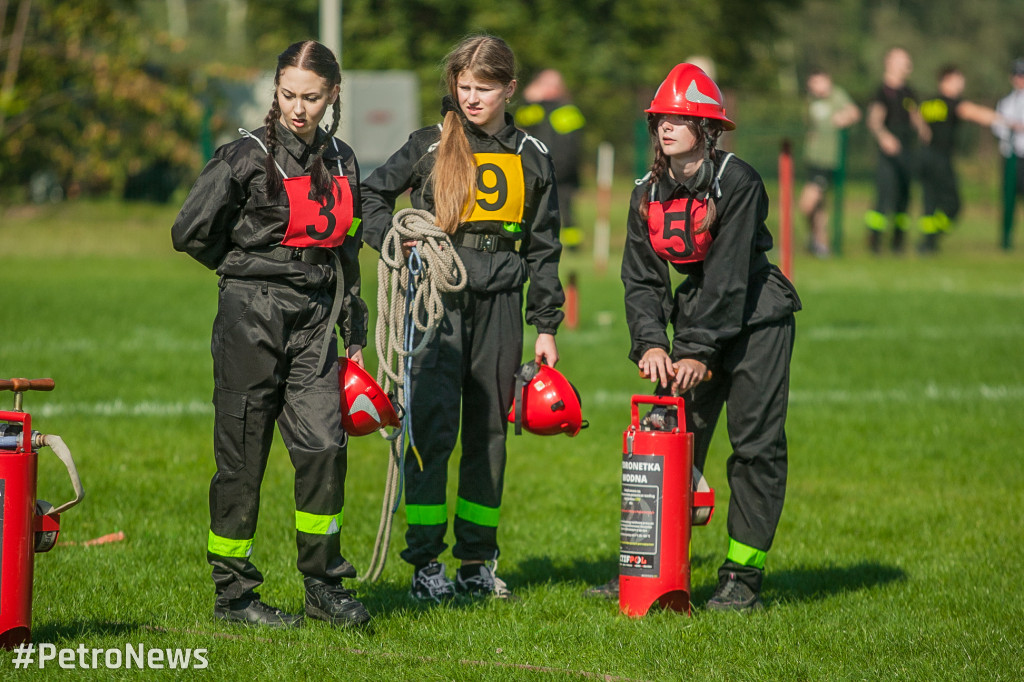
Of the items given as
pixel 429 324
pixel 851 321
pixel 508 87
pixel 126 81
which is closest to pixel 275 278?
pixel 429 324

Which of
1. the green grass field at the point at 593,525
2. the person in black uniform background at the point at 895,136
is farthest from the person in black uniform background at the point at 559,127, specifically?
the person in black uniform background at the point at 895,136

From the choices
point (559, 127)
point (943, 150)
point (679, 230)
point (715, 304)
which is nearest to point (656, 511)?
point (715, 304)

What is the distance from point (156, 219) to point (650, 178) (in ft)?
65.5

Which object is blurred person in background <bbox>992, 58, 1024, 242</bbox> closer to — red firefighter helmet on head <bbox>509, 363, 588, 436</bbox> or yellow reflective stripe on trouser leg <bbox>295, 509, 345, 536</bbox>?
red firefighter helmet on head <bbox>509, 363, 588, 436</bbox>

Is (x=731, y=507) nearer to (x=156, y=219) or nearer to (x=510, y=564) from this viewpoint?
(x=510, y=564)

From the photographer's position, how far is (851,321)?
46.4ft

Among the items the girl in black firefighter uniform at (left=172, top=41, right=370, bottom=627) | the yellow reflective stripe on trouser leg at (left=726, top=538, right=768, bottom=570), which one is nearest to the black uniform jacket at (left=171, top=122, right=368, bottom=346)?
the girl in black firefighter uniform at (left=172, top=41, right=370, bottom=627)

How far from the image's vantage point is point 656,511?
5012 mm

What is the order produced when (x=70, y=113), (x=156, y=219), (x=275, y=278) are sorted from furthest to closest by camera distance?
(x=70, y=113)
(x=156, y=219)
(x=275, y=278)

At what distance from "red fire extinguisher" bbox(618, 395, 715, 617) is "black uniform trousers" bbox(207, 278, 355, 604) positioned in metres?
1.13

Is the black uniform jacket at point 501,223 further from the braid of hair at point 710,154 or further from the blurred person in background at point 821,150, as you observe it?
the blurred person in background at point 821,150

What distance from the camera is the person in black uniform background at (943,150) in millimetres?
20672

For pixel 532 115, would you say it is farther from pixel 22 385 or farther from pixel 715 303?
pixel 22 385

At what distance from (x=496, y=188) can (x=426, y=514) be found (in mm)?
1416
